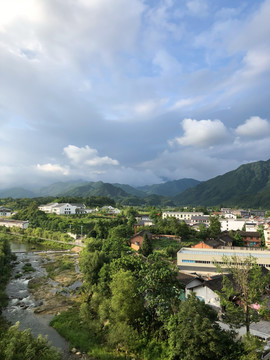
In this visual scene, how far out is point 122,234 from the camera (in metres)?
56.8

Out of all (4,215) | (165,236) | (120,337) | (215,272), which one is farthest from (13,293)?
(4,215)

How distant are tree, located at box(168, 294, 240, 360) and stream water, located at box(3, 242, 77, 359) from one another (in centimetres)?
844

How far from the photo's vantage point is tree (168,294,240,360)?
13.3 meters

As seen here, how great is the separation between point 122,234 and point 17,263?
23.9 m

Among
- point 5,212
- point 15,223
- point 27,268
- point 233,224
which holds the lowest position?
point 27,268

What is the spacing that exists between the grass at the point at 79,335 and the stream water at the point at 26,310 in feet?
1.86

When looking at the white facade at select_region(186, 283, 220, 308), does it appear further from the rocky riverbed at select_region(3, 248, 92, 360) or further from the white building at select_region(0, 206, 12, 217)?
the white building at select_region(0, 206, 12, 217)

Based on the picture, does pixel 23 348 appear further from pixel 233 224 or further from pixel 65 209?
pixel 65 209

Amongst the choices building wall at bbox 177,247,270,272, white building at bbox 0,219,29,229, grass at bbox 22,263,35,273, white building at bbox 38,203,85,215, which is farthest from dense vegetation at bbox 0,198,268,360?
white building at bbox 38,203,85,215

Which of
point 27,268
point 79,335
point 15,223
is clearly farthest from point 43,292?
point 15,223

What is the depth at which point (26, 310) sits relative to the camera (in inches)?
1016

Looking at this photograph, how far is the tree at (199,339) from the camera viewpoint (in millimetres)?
13320

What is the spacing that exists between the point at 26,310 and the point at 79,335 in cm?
905

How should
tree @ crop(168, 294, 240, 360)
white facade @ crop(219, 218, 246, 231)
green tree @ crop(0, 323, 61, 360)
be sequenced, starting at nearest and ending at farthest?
1. green tree @ crop(0, 323, 61, 360)
2. tree @ crop(168, 294, 240, 360)
3. white facade @ crop(219, 218, 246, 231)
